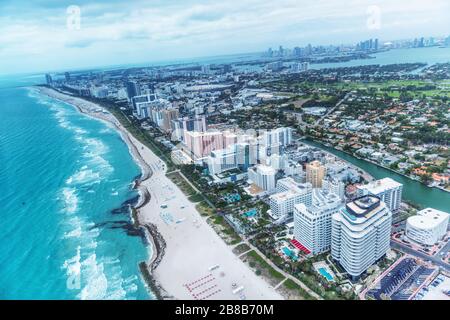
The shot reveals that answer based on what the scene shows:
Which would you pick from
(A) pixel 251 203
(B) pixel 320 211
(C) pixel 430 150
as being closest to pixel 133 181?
(A) pixel 251 203

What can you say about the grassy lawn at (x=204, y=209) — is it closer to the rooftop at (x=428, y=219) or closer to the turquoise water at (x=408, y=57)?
the rooftop at (x=428, y=219)

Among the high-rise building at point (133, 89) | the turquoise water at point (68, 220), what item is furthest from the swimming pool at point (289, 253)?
the high-rise building at point (133, 89)

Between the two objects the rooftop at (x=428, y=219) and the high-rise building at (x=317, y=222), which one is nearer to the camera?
the high-rise building at (x=317, y=222)

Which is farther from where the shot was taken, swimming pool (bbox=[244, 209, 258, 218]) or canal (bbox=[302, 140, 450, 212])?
canal (bbox=[302, 140, 450, 212])

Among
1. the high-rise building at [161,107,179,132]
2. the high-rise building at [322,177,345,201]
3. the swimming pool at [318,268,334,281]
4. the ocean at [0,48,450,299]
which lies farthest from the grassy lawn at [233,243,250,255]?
the high-rise building at [161,107,179,132]

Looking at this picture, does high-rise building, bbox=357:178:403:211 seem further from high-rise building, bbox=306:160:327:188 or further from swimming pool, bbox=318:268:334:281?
swimming pool, bbox=318:268:334:281

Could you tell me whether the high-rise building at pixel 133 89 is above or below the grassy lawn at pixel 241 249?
above

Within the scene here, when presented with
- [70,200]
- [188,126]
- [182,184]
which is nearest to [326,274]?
[182,184]
